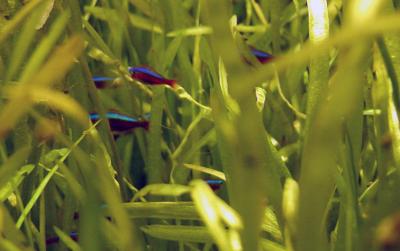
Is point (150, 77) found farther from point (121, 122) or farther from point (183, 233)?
point (183, 233)

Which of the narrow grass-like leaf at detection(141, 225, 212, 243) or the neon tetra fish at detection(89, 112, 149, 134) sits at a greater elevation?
the neon tetra fish at detection(89, 112, 149, 134)

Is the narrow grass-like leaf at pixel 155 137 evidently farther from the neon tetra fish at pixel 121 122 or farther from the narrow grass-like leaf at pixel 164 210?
the narrow grass-like leaf at pixel 164 210

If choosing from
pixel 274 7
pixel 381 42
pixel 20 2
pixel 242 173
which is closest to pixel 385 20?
pixel 242 173

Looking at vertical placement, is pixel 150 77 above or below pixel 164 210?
above

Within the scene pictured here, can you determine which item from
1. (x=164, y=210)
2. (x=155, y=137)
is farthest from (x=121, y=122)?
(x=164, y=210)

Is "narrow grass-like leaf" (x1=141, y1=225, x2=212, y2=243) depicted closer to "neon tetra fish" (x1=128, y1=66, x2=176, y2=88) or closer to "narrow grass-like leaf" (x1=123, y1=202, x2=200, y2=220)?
"narrow grass-like leaf" (x1=123, y1=202, x2=200, y2=220)

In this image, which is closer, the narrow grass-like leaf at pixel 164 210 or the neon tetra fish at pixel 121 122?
the narrow grass-like leaf at pixel 164 210

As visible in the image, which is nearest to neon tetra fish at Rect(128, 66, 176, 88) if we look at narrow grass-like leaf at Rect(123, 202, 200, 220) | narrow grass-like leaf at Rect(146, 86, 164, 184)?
narrow grass-like leaf at Rect(146, 86, 164, 184)

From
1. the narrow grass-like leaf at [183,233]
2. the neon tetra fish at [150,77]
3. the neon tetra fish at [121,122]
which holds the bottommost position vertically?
the narrow grass-like leaf at [183,233]

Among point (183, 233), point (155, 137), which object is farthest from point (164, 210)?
point (155, 137)

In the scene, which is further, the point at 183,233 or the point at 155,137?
the point at 155,137

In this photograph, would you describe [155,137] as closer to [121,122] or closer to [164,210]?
[121,122]

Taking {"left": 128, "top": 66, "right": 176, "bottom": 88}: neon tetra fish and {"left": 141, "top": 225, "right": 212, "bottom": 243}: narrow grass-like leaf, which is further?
{"left": 128, "top": 66, "right": 176, "bottom": 88}: neon tetra fish

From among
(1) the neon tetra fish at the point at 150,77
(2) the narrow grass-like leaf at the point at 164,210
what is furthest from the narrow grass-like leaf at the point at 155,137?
(2) the narrow grass-like leaf at the point at 164,210
